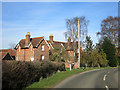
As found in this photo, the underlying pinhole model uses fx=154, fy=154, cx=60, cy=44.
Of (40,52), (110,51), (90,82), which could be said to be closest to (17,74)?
(90,82)

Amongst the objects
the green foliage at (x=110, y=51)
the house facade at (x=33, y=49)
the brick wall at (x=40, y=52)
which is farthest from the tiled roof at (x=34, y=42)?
the green foliage at (x=110, y=51)

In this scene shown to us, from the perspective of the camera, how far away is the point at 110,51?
4800 centimetres

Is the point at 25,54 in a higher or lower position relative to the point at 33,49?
lower

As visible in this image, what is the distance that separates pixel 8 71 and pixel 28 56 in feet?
98.2

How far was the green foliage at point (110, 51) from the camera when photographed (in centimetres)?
4784

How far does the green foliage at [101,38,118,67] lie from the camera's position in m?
47.8

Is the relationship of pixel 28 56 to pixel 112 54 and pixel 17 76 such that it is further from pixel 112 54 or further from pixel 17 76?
pixel 17 76

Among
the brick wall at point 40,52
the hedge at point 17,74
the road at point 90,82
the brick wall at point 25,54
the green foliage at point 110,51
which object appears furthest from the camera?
the green foliage at point 110,51

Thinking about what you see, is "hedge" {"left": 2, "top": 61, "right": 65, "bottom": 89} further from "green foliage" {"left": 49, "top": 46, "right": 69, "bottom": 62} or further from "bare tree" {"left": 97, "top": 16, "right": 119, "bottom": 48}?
"bare tree" {"left": 97, "top": 16, "right": 119, "bottom": 48}

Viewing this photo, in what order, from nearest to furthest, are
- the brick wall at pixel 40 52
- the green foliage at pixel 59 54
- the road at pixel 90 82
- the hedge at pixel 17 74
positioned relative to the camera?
the hedge at pixel 17 74 → the road at pixel 90 82 → the green foliage at pixel 59 54 → the brick wall at pixel 40 52

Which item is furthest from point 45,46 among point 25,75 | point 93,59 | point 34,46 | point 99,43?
point 25,75

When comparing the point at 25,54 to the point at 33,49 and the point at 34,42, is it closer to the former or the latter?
the point at 33,49

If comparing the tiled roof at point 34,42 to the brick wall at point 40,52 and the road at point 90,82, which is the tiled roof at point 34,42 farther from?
the road at point 90,82

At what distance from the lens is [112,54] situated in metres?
47.8
